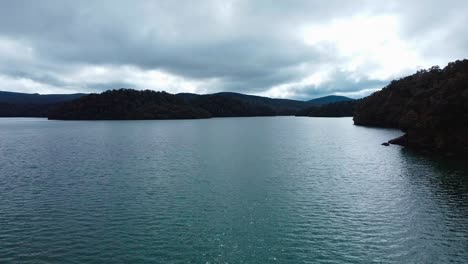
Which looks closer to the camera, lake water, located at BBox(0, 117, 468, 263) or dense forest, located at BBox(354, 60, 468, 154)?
lake water, located at BBox(0, 117, 468, 263)

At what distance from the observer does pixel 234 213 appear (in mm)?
35094

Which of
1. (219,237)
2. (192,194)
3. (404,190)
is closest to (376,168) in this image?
(404,190)

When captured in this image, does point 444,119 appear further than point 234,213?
Yes

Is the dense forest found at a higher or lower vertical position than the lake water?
higher

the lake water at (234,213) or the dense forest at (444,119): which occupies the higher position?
the dense forest at (444,119)

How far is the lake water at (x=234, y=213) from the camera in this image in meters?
25.9

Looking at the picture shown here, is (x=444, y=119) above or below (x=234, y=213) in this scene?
above

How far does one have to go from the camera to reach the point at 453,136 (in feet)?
253

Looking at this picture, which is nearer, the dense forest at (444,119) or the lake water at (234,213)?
the lake water at (234,213)

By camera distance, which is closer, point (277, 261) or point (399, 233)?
point (277, 261)

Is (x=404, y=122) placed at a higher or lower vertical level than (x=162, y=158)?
higher

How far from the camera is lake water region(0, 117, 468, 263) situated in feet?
84.8

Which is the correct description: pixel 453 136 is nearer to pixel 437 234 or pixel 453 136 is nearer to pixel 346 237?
pixel 437 234

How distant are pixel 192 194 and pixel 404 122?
74.5 metres
